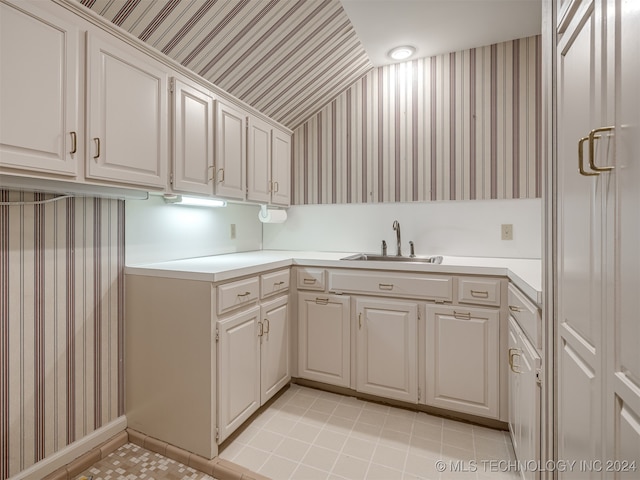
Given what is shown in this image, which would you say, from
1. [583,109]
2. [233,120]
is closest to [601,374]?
[583,109]

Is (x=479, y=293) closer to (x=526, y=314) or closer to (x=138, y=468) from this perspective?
(x=526, y=314)

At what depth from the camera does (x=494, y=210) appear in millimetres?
2428

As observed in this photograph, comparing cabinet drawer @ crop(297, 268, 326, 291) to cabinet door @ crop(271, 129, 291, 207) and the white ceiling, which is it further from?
the white ceiling

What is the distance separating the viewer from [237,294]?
69.8 inches

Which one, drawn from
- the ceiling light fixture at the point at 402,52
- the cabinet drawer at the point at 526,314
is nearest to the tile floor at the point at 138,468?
the cabinet drawer at the point at 526,314

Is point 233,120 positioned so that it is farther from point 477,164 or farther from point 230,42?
point 477,164

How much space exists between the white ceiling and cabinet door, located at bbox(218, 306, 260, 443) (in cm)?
197

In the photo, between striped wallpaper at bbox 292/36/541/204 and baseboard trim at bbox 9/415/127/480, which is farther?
striped wallpaper at bbox 292/36/541/204

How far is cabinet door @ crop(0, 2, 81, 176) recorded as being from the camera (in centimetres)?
110

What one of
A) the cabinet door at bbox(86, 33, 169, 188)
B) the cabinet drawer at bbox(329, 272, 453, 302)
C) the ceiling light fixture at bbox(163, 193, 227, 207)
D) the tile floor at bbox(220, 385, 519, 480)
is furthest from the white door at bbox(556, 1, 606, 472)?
the ceiling light fixture at bbox(163, 193, 227, 207)

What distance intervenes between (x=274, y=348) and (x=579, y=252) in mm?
1728

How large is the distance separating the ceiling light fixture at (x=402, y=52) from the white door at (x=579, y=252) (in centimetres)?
171

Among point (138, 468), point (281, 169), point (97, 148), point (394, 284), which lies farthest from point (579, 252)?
point (281, 169)

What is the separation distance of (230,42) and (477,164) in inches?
72.7
